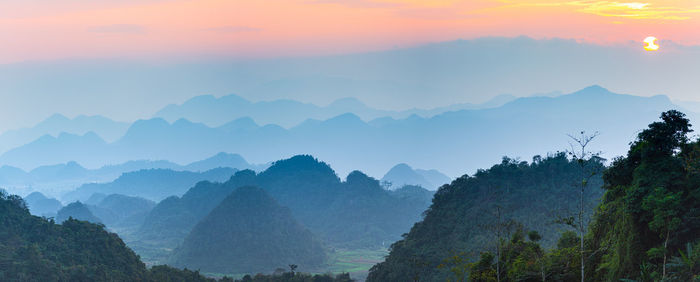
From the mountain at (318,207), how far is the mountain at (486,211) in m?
74.6

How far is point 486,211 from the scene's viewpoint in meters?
69.2

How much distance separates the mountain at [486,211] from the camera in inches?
2463

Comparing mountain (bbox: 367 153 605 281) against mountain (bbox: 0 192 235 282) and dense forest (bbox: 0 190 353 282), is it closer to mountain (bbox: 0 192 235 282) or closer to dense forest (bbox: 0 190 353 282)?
dense forest (bbox: 0 190 353 282)

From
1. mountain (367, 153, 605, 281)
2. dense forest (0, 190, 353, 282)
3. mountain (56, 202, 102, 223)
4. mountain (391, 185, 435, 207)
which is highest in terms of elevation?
mountain (391, 185, 435, 207)

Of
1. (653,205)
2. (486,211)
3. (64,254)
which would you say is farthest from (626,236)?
(64,254)

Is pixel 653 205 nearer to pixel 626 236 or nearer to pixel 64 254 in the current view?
pixel 626 236

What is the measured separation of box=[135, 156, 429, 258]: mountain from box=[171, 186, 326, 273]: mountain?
16.4m

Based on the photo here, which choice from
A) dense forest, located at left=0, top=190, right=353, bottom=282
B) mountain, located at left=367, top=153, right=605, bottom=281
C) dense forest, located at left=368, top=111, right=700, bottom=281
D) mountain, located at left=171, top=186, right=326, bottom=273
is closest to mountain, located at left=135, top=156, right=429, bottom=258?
mountain, located at left=171, top=186, right=326, bottom=273

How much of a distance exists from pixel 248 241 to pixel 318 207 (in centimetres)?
5211

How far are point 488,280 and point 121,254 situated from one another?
4755 centimetres

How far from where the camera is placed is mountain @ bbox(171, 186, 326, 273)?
12188cm

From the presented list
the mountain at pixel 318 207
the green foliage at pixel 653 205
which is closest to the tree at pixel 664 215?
the green foliage at pixel 653 205

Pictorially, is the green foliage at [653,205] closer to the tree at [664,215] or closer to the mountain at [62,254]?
the tree at [664,215]

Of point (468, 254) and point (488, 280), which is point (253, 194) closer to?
point (468, 254)
